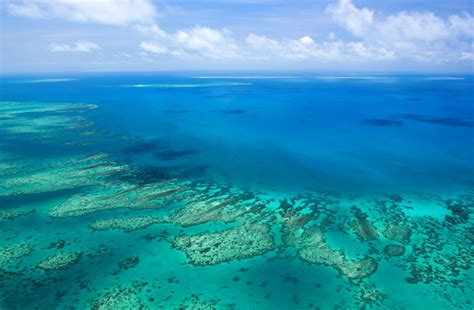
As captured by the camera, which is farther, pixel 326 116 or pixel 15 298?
pixel 326 116

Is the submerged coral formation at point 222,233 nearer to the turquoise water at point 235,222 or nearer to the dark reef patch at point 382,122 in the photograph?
the turquoise water at point 235,222

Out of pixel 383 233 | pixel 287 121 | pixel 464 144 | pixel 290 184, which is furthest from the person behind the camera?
pixel 287 121

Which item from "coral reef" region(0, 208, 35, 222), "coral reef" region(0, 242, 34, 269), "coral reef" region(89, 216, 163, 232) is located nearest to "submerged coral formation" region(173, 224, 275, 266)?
"coral reef" region(89, 216, 163, 232)

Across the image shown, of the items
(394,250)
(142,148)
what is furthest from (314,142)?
(394,250)

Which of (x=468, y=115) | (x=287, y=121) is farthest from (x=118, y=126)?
(x=468, y=115)

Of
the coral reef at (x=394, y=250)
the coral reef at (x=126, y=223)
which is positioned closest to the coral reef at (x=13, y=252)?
the coral reef at (x=126, y=223)

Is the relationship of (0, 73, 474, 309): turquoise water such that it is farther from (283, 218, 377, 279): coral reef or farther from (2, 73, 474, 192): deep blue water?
(2, 73, 474, 192): deep blue water

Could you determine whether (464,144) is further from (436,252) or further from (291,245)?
(291,245)
